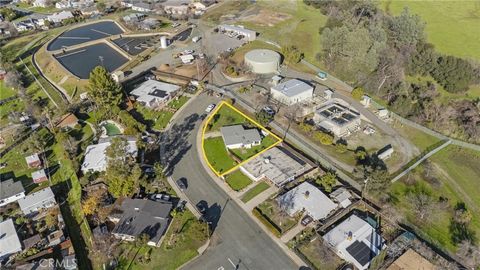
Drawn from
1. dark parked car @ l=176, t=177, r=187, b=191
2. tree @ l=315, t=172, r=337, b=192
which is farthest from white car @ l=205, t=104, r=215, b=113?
tree @ l=315, t=172, r=337, b=192

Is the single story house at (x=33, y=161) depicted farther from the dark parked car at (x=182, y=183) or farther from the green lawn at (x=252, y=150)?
the green lawn at (x=252, y=150)

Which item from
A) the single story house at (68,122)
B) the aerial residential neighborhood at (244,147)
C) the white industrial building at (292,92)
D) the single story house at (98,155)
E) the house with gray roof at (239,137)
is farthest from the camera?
the white industrial building at (292,92)

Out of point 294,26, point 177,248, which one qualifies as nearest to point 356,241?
point 177,248

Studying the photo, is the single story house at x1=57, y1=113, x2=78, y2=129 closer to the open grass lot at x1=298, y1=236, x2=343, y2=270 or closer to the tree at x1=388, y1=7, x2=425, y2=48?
the open grass lot at x1=298, y1=236, x2=343, y2=270

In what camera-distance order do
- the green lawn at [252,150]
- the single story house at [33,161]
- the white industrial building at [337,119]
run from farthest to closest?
the white industrial building at [337,119], the green lawn at [252,150], the single story house at [33,161]

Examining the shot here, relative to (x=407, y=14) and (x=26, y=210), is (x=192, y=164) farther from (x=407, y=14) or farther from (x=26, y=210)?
(x=407, y=14)

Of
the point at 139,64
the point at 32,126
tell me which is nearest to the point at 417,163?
the point at 139,64

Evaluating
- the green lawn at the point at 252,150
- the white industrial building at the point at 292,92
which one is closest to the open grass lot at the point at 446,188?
the green lawn at the point at 252,150
